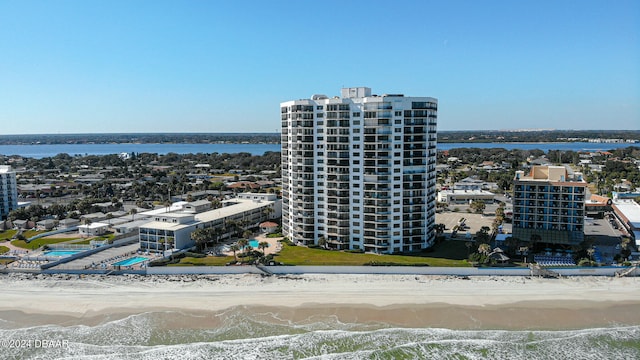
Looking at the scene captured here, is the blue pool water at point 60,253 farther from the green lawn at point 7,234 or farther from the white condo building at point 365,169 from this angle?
the white condo building at point 365,169

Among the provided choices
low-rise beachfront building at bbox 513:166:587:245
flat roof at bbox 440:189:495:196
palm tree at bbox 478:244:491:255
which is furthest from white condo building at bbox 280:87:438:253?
flat roof at bbox 440:189:495:196

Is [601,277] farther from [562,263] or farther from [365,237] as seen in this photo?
[365,237]

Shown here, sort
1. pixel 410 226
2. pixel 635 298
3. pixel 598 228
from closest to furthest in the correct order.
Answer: pixel 635 298 → pixel 410 226 → pixel 598 228

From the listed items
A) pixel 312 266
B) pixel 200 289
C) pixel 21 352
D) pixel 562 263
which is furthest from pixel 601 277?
pixel 21 352

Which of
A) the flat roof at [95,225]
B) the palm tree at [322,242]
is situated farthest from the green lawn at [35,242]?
the palm tree at [322,242]

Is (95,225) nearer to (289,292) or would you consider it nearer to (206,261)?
(206,261)

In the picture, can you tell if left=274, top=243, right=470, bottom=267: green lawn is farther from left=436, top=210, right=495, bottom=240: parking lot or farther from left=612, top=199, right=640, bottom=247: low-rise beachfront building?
left=612, top=199, right=640, bottom=247: low-rise beachfront building
